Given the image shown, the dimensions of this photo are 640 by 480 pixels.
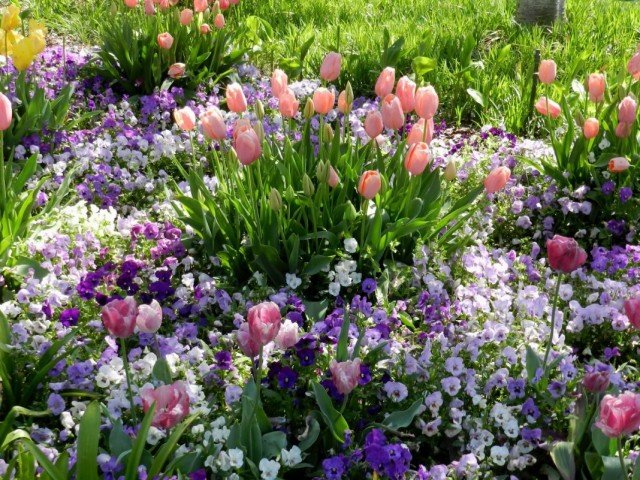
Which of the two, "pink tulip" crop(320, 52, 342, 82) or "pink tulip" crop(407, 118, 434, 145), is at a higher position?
"pink tulip" crop(320, 52, 342, 82)

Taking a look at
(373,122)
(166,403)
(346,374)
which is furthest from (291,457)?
(373,122)

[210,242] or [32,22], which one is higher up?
[32,22]

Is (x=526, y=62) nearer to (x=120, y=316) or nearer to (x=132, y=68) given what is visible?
(x=132, y=68)

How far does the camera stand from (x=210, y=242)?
277 cm

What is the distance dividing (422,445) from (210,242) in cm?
109

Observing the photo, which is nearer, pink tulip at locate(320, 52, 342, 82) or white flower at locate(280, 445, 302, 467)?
white flower at locate(280, 445, 302, 467)

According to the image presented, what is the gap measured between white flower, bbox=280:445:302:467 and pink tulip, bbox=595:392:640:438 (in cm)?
73

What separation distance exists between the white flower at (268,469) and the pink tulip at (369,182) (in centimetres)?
89

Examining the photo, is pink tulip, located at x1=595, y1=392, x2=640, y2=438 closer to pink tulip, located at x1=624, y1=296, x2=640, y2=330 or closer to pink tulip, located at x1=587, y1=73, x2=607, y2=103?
pink tulip, located at x1=624, y1=296, x2=640, y2=330

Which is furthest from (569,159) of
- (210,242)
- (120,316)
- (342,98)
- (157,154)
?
(120,316)

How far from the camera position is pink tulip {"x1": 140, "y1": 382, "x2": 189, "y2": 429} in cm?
166

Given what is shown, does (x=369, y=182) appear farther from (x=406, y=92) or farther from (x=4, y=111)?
(x=4, y=111)

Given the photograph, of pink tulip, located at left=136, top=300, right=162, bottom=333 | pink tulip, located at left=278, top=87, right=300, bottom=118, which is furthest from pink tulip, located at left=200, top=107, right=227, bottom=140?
pink tulip, located at left=136, top=300, right=162, bottom=333

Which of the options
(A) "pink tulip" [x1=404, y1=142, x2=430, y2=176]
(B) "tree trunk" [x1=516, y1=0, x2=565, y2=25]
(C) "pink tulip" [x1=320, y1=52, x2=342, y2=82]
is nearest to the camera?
(A) "pink tulip" [x1=404, y1=142, x2=430, y2=176]
